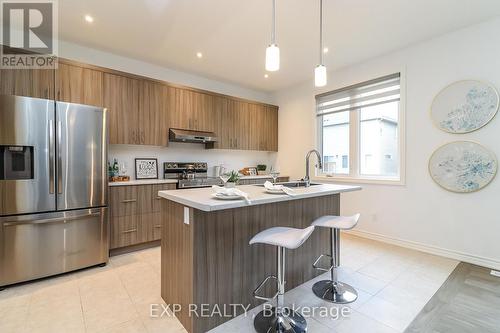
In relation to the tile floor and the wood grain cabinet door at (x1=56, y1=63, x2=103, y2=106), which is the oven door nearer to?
the wood grain cabinet door at (x1=56, y1=63, x2=103, y2=106)

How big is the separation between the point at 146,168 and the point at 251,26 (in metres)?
2.63

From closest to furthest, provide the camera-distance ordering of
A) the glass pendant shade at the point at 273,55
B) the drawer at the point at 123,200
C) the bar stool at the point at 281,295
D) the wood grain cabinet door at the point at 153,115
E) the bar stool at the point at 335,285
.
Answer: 1. the bar stool at the point at 281,295
2. the glass pendant shade at the point at 273,55
3. the bar stool at the point at 335,285
4. the drawer at the point at 123,200
5. the wood grain cabinet door at the point at 153,115

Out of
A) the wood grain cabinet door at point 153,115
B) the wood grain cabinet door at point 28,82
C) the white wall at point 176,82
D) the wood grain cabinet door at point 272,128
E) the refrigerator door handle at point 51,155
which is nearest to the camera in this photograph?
the refrigerator door handle at point 51,155

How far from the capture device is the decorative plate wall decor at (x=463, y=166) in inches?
105

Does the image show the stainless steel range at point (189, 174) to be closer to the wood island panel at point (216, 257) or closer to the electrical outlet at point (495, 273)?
the wood island panel at point (216, 257)

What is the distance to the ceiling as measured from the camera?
2.40 m

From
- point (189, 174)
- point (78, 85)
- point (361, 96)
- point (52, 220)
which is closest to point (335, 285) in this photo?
point (189, 174)

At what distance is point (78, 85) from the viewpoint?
2916 millimetres

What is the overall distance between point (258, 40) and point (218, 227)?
2.61m

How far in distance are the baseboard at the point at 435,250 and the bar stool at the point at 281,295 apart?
2.41 meters

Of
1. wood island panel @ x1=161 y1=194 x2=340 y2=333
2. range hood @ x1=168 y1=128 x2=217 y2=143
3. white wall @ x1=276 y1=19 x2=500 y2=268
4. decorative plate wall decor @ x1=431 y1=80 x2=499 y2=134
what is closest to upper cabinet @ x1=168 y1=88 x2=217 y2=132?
range hood @ x1=168 y1=128 x2=217 y2=143

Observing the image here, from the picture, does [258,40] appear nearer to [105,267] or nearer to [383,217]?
[383,217]

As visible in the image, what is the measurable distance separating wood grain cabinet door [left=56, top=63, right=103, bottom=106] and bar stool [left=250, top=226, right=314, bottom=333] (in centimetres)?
291

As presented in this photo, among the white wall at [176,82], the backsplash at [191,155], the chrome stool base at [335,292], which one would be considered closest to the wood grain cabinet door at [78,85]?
the white wall at [176,82]
